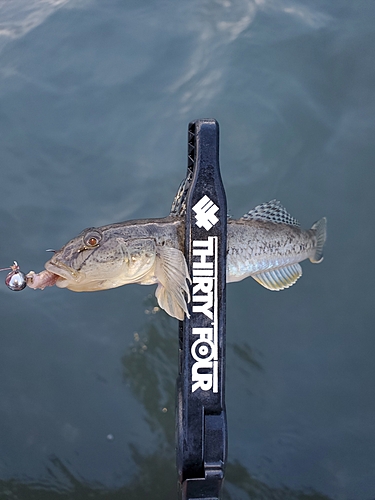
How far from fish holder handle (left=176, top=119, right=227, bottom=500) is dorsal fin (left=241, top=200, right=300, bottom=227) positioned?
0.94m

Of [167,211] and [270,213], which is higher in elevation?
[167,211]

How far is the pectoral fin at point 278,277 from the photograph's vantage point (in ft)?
13.2

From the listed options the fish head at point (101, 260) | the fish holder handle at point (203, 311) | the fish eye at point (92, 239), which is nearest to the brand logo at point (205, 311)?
the fish holder handle at point (203, 311)

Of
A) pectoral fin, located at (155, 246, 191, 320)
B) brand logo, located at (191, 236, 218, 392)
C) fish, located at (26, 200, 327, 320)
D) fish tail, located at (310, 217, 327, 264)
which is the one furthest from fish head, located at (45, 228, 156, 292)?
fish tail, located at (310, 217, 327, 264)

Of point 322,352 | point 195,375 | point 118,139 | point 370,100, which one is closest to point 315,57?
point 370,100

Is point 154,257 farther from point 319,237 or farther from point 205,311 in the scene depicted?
point 319,237

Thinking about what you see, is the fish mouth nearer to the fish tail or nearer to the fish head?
the fish head

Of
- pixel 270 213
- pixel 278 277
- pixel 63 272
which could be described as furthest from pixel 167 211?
pixel 63 272

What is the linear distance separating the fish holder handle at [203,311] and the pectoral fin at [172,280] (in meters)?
0.05

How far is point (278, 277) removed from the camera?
13.4 ft

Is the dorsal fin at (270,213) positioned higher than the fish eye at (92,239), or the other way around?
the dorsal fin at (270,213)

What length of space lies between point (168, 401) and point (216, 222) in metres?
2.18

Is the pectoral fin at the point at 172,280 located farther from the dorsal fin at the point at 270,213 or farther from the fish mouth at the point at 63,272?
the dorsal fin at the point at 270,213

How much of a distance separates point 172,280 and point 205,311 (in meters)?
0.28
